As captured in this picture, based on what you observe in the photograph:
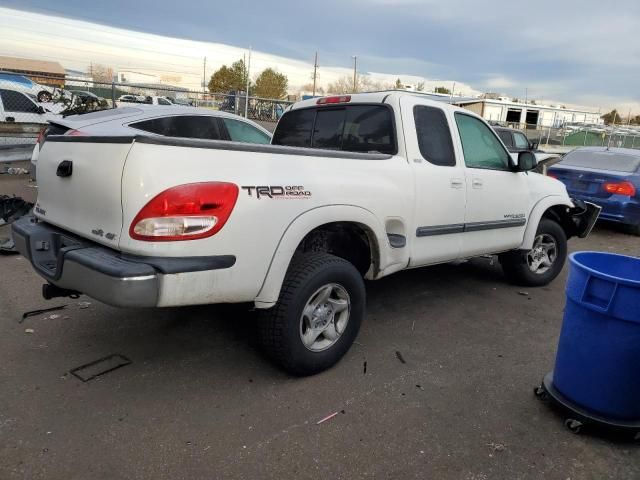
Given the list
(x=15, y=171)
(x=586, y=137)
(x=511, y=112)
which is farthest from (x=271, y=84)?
(x=15, y=171)

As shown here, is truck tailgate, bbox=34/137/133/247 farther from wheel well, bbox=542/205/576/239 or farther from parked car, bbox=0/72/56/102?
parked car, bbox=0/72/56/102

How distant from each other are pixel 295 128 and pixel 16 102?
10763mm

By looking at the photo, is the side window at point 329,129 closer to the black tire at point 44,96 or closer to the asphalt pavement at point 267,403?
the asphalt pavement at point 267,403

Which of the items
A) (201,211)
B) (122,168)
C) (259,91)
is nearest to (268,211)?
(201,211)

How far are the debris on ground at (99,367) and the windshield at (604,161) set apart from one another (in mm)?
9216

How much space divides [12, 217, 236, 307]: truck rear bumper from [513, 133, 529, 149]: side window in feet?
43.6

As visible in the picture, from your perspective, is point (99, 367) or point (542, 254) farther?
point (542, 254)

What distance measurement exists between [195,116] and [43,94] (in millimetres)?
8698

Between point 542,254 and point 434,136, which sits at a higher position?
point 434,136

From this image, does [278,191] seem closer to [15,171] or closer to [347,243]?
[347,243]

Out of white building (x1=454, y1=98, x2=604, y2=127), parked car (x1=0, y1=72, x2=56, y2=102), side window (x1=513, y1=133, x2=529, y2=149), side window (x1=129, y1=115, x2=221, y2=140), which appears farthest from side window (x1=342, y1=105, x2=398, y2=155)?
white building (x1=454, y1=98, x2=604, y2=127)

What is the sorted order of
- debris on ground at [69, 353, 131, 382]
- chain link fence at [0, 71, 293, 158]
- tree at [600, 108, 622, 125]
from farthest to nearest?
tree at [600, 108, 622, 125]
chain link fence at [0, 71, 293, 158]
debris on ground at [69, 353, 131, 382]

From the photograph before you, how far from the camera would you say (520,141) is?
14.6 m

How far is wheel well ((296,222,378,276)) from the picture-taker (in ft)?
12.1
